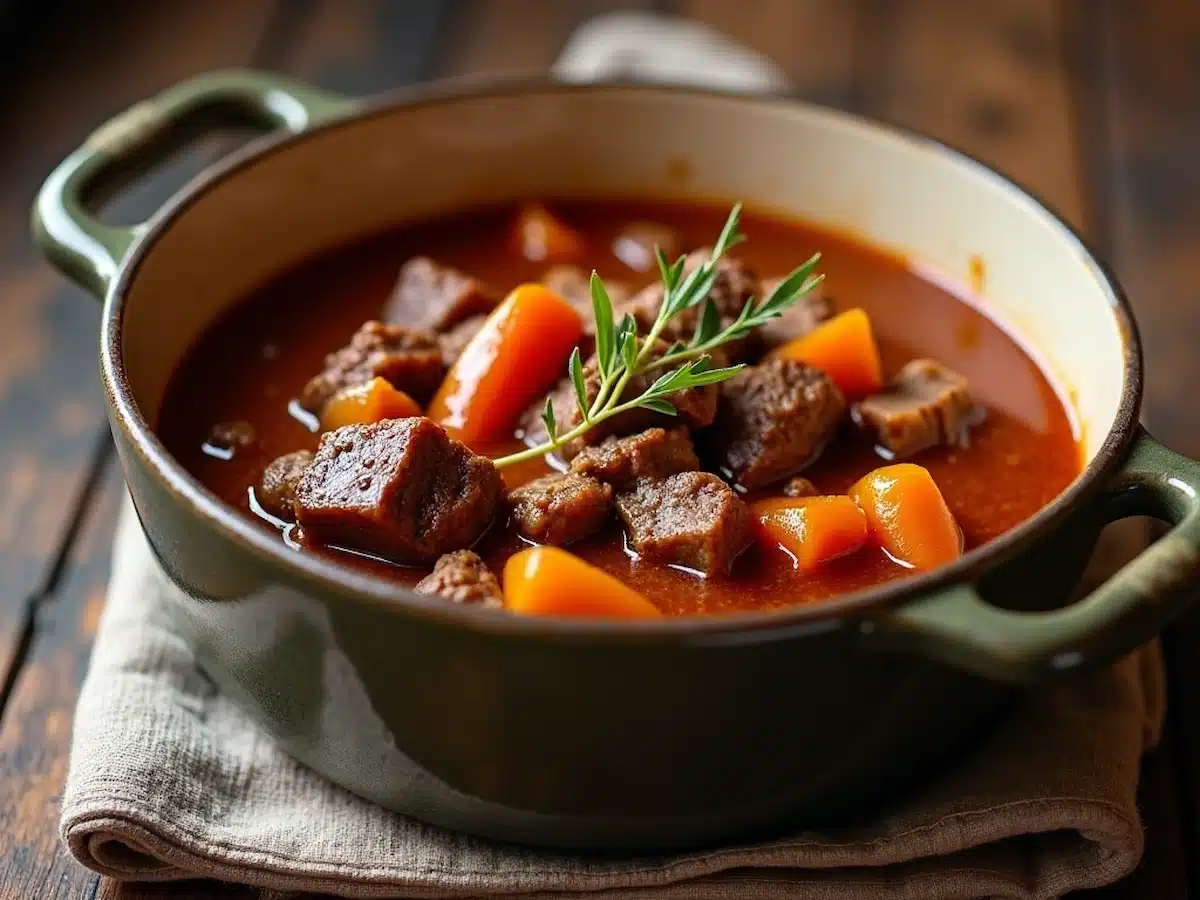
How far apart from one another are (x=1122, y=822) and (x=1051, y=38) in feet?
10.2

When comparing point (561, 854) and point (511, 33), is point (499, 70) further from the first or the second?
point (561, 854)

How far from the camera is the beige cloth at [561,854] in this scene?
84.8 inches

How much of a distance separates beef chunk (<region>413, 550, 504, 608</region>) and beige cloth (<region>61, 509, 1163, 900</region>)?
0.36 m

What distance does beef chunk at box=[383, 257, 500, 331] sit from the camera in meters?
2.86

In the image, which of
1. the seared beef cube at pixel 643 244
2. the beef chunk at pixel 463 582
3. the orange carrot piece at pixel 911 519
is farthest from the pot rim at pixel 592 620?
the seared beef cube at pixel 643 244

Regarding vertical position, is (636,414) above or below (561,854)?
above

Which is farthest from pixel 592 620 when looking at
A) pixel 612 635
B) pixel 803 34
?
pixel 803 34

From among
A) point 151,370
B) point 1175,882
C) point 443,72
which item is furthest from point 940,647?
point 443,72

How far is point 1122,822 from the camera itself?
220 centimetres

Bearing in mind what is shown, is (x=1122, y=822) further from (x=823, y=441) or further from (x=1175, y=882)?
(x=823, y=441)

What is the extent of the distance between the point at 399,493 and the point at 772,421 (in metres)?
0.66

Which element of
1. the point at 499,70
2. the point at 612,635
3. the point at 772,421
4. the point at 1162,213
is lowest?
the point at 1162,213

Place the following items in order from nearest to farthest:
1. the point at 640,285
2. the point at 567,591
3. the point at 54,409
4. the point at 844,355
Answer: the point at 567,591 < the point at 844,355 < the point at 640,285 < the point at 54,409

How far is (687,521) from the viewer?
232 cm
